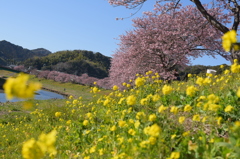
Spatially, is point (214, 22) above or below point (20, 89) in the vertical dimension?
above

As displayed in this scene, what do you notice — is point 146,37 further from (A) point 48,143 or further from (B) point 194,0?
(A) point 48,143

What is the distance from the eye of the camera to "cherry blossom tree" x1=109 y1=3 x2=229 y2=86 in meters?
16.2

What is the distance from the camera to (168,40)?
665 inches

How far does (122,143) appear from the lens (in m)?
2.96

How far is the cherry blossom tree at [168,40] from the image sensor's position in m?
16.2

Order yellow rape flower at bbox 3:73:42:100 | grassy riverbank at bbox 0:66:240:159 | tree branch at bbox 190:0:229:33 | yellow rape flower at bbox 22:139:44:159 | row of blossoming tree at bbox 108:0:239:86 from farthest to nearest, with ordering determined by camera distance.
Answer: row of blossoming tree at bbox 108:0:239:86 < tree branch at bbox 190:0:229:33 < grassy riverbank at bbox 0:66:240:159 < yellow rape flower at bbox 22:139:44:159 < yellow rape flower at bbox 3:73:42:100

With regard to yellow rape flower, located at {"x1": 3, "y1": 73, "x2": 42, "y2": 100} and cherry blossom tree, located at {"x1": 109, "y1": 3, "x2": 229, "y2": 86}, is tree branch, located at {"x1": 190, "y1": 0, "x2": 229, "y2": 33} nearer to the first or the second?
cherry blossom tree, located at {"x1": 109, "y1": 3, "x2": 229, "y2": 86}

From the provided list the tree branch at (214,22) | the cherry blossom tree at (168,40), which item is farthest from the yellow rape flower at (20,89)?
the cherry blossom tree at (168,40)

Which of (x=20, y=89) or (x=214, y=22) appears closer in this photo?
(x=20, y=89)

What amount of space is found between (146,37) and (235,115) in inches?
577

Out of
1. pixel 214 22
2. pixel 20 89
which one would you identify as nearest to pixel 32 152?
pixel 20 89

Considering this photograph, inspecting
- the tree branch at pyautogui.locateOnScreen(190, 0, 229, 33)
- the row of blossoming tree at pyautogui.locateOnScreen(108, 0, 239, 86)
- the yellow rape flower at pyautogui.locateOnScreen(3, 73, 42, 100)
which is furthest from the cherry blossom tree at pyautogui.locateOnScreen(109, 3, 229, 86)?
the yellow rape flower at pyautogui.locateOnScreen(3, 73, 42, 100)

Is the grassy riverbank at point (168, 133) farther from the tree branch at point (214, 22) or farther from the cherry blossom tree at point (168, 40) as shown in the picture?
the cherry blossom tree at point (168, 40)

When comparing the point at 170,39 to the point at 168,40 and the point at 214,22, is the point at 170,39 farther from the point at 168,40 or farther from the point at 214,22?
the point at 214,22
